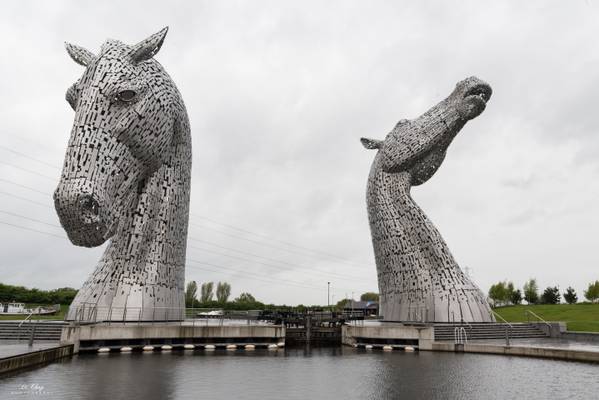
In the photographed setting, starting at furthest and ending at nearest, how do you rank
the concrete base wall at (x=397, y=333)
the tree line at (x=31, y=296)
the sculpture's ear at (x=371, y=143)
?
the tree line at (x=31, y=296)
the sculpture's ear at (x=371, y=143)
the concrete base wall at (x=397, y=333)

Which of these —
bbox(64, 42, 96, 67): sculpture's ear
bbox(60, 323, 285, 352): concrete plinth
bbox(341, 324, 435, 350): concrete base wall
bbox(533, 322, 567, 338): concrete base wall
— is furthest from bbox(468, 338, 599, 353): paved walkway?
bbox(64, 42, 96, 67): sculpture's ear

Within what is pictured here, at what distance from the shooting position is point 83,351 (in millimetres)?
13102

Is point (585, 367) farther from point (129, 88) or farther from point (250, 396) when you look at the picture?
point (129, 88)

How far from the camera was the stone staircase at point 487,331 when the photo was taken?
15.6 meters

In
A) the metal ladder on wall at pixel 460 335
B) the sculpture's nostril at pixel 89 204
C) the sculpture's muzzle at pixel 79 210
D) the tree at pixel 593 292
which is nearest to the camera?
the sculpture's muzzle at pixel 79 210

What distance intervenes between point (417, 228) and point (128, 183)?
1123 centimetres

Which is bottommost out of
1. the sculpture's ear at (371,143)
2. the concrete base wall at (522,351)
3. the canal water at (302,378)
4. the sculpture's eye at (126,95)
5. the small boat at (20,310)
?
the canal water at (302,378)

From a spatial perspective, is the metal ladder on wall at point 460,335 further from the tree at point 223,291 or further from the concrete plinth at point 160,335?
the tree at point 223,291

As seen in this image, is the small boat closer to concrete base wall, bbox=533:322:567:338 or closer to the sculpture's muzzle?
the sculpture's muzzle

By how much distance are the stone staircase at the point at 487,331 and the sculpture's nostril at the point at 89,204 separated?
11489 millimetres

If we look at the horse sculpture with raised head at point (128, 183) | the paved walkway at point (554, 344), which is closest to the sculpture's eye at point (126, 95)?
the horse sculpture with raised head at point (128, 183)

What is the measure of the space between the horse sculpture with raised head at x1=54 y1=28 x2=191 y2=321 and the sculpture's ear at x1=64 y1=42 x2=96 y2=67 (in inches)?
1.5

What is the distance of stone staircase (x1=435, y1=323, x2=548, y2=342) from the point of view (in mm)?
15643

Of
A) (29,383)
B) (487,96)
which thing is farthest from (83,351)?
(487,96)
